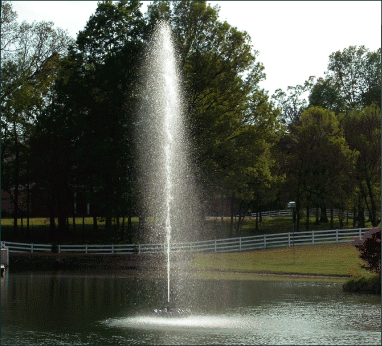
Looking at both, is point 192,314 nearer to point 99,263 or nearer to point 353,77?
point 99,263

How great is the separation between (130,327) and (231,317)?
3126 mm

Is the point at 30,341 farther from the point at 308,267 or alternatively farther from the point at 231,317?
the point at 308,267

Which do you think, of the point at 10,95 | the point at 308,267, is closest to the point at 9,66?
the point at 10,95

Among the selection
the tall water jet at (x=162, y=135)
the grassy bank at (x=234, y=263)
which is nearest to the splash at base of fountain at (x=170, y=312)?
the grassy bank at (x=234, y=263)

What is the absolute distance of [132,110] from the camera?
131 ft

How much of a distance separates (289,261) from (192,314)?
21213mm

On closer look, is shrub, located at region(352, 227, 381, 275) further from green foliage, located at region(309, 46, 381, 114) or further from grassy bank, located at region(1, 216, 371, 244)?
green foliage, located at region(309, 46, 381, 114)

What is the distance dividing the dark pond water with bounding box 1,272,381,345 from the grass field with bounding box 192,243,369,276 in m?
6.41

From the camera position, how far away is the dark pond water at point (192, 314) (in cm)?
1411

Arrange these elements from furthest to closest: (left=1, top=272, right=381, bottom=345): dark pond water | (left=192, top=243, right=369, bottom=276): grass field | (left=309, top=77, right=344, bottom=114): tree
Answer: (left=309, top=77, right=344, bottom=114): tree < (left=192, top=243, right=369, bottom=276): grass field < (left=1, top=272, right=381, bottom=345): dark pond water

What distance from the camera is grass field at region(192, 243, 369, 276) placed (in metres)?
33.4

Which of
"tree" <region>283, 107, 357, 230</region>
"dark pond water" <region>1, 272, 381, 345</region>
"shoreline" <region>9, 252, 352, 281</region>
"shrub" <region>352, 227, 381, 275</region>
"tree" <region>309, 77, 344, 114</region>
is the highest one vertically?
"tree" <region>309, 77, 344, 114</region>

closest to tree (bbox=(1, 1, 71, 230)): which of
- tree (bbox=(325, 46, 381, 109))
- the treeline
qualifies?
the treeline

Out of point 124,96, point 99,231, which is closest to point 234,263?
point 124,96
